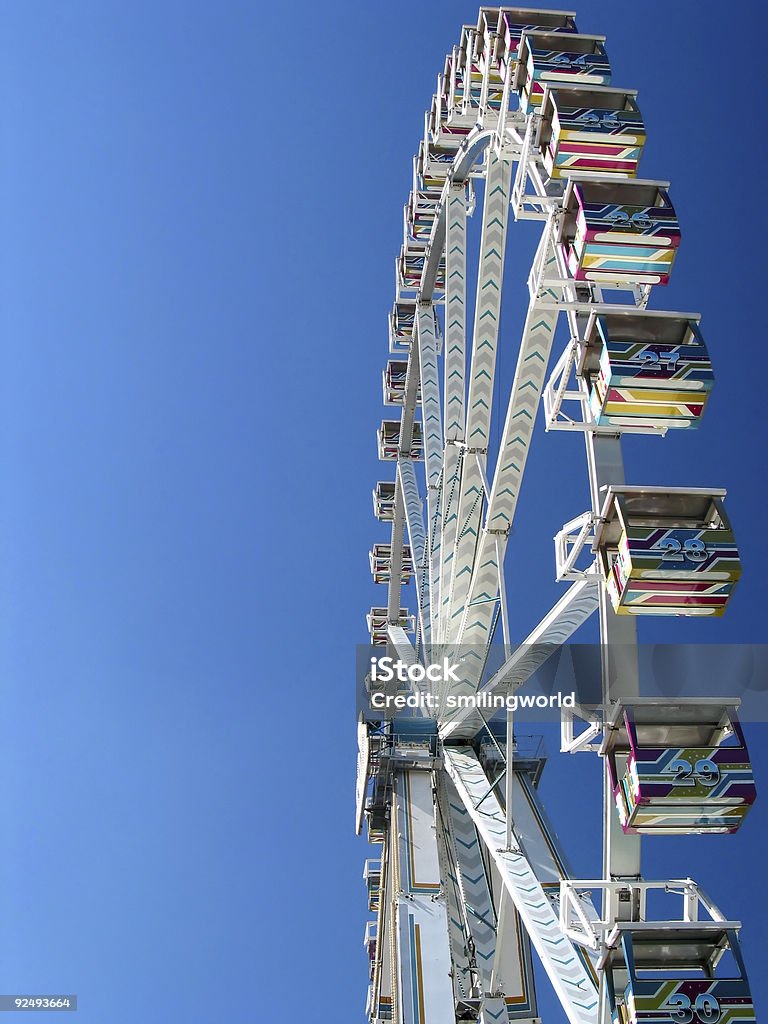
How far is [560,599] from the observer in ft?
32.9

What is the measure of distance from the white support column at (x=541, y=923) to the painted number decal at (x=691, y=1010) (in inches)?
70.7

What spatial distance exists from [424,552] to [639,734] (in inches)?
530

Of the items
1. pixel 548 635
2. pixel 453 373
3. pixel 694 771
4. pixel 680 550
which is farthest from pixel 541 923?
pixel 453 373

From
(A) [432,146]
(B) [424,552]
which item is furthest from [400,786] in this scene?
(A) [432,146]

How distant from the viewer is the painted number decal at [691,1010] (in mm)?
7734

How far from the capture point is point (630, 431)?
30.1ft

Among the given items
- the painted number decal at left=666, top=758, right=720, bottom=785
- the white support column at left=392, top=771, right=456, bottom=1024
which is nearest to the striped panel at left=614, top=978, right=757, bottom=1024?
the painted number decal at left=666, top=758, right=720, bottom=785

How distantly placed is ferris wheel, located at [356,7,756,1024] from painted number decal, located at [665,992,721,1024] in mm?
15

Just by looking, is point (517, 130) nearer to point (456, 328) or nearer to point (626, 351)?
point (626, 351)

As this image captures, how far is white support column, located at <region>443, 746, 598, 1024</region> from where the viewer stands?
9.73m

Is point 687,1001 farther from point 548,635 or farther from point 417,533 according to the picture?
point 417,533

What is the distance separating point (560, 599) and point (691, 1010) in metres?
3.74

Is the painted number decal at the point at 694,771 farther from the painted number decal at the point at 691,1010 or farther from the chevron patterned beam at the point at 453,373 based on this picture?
the chevron patterned beam at the point at 453,373

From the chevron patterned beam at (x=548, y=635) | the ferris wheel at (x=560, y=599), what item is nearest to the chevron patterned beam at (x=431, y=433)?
the ferris wheel at (x=560, y=599)
